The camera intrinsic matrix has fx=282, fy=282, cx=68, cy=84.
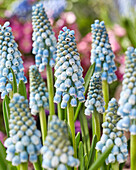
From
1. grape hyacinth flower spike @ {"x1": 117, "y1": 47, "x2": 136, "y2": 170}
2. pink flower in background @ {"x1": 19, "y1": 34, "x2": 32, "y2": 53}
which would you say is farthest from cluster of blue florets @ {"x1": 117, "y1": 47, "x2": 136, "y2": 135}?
pink flower in background @ {"x1": 19, "y1": 34, "x2": 32, "y2": 53}

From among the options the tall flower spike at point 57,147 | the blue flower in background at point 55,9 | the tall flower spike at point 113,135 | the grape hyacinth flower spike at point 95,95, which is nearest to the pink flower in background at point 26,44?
the blue flower in background at point 55,9

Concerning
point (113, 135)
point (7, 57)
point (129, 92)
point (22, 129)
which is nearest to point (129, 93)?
point (129, 92)

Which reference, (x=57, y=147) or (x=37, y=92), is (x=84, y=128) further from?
(x=57, y=147)

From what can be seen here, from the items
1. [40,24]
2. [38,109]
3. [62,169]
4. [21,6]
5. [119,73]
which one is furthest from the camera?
[21,6]

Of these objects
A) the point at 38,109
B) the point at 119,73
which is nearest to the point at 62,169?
the point at 38,109

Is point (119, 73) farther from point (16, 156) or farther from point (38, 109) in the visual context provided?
point (16, 156)

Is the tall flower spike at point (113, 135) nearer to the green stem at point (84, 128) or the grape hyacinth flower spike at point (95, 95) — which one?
the grape hyacinth flower spike at point (95, 95)

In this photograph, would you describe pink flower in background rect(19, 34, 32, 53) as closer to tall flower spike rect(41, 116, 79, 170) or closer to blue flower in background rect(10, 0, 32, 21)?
blue flower in background rect(10, 0, 32, 21)
